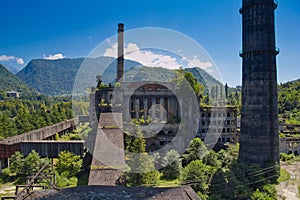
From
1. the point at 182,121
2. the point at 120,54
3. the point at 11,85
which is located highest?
the point at 11,85

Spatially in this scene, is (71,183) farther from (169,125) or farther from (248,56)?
(248,56)

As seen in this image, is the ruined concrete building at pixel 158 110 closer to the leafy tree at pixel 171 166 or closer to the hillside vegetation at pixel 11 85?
the leafy tree at pixel 171 166

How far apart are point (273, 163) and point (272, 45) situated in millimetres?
9597

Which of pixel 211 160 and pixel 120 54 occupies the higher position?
pixel 120 54

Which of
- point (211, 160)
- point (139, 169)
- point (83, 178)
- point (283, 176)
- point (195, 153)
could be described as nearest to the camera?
point (139, 169)

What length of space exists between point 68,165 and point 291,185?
17070mm

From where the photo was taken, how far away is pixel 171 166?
1627 cm

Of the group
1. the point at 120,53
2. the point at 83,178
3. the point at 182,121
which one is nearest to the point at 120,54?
the point at 120,53

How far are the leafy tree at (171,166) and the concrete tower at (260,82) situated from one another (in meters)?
7.14

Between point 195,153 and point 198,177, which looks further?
point 195,153

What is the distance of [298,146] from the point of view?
27297 mm

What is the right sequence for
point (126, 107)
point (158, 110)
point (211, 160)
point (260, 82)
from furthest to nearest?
point (158, 110) < point (126, 107) < point (260, 82) < point (211, 160)

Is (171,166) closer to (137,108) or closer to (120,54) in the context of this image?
(137,108)

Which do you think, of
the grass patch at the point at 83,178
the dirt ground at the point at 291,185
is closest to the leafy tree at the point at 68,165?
the grass patch at the point at 83,178
